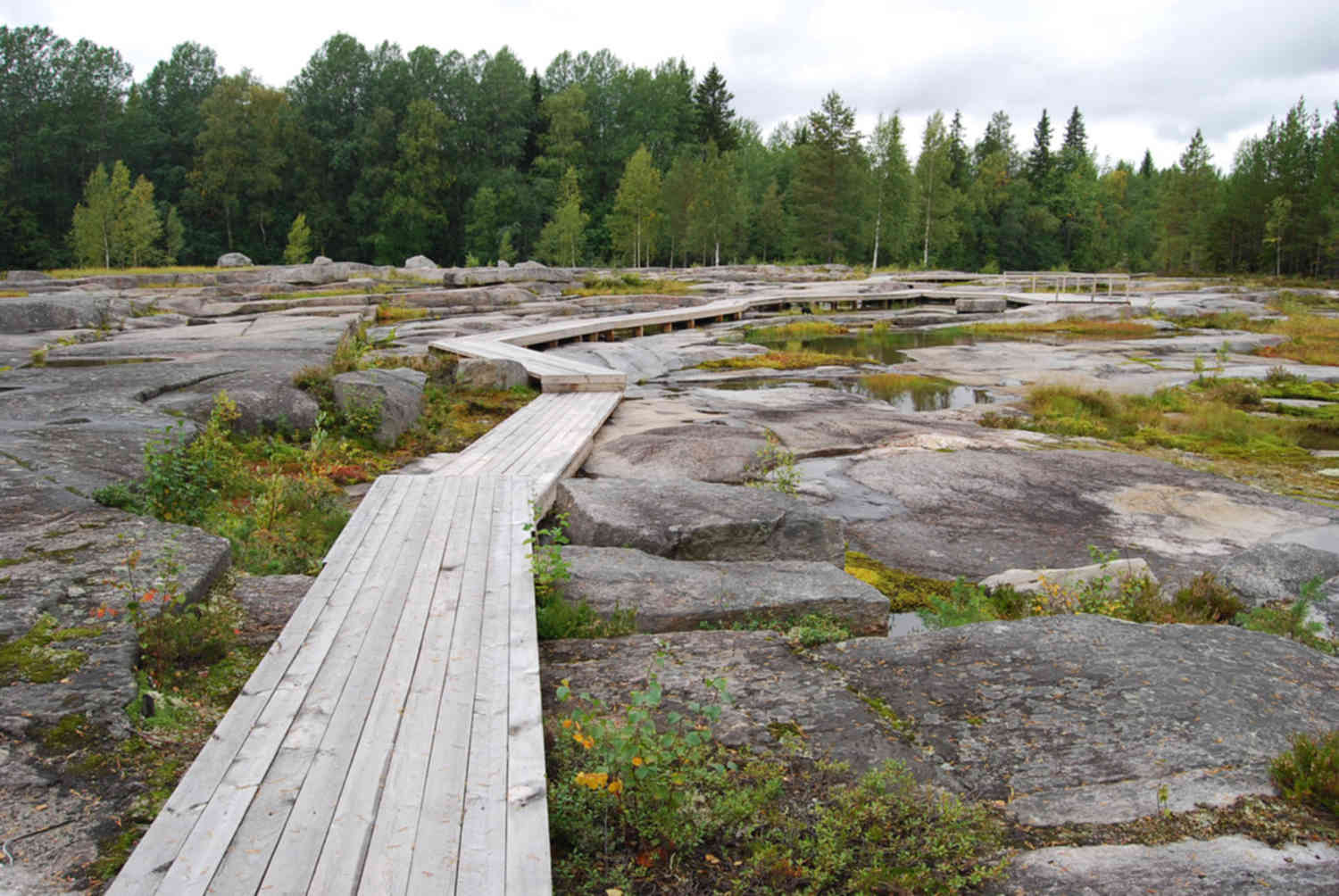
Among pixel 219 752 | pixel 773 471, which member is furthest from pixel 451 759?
pixel 773 471

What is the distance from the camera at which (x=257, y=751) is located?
2.97m

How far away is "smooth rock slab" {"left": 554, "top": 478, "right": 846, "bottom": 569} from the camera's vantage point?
19.1 feet

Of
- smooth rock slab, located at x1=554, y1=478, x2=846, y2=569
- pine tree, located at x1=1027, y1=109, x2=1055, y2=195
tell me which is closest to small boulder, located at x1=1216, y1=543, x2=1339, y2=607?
smooth rock slab, located at x1=554, y1=478, x2=846, y2=569

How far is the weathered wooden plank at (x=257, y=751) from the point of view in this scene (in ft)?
7.85

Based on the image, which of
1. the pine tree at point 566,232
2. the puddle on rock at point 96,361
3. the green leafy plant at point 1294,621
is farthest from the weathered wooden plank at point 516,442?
the pine tree at point 566,232

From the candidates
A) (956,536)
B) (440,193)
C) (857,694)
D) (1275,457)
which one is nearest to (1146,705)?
(857,694)

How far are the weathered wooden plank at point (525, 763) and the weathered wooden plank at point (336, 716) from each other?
0.52 metres

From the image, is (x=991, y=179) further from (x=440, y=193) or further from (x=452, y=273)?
(x=452, y=273)

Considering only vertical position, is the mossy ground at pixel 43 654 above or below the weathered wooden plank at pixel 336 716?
above

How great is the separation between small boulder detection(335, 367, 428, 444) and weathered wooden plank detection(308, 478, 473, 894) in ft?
14.6

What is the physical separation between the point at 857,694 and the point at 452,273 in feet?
92.8

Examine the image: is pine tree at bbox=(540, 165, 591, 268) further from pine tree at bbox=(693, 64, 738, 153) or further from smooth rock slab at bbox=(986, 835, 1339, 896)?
smooth rock slab at bbox=(986, 835, 1339, 896)

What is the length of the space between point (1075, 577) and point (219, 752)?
486 cm

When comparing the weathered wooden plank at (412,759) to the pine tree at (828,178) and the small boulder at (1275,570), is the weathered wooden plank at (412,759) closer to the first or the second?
the small boulder at (1275,570)
